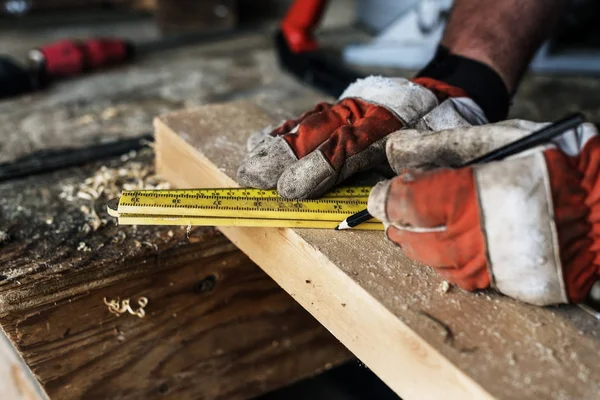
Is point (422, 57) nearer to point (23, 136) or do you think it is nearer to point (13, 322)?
point (23, 136)

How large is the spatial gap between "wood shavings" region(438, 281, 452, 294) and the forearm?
734 millimetres

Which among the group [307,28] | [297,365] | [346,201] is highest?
[346,201]

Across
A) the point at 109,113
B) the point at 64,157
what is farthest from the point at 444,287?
the point at 109,113

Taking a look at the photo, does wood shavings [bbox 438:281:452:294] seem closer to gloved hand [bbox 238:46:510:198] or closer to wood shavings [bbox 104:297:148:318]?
gloved hand [bbox 238:46:510:198]

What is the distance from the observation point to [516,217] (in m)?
0.87

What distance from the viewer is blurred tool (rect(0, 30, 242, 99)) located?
7.23ft

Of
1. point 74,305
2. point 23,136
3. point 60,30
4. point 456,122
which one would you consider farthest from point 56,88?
point 456,122

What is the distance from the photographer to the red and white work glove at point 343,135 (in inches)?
44.4

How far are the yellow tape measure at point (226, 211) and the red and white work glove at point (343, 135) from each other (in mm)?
30

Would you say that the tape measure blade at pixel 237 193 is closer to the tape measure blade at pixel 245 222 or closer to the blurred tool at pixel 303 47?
the tape measure blade at pixel 245 222

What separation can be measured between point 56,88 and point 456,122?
5.40ft

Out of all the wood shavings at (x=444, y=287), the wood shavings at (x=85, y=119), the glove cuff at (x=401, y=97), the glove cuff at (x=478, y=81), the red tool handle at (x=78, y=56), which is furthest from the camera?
the red tool handle at (x=78, y=56)

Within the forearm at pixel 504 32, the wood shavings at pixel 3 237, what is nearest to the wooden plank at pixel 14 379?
the wood shavings at pixel 3 237

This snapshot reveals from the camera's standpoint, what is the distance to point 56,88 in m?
2.30
